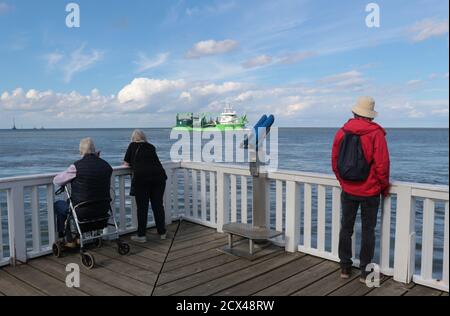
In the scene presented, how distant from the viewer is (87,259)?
355 cm

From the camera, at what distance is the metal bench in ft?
12.6

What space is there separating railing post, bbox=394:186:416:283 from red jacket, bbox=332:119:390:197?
0.53 feet

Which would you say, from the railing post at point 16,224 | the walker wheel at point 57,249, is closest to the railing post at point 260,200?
the walker wheel at point 57,249

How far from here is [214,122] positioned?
5941cm

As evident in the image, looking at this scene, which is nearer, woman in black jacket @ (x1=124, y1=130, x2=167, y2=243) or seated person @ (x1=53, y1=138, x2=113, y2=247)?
seated person @ (x1=53, y1=138, x2=113, y2=247)

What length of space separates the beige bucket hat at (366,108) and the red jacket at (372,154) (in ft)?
0.19

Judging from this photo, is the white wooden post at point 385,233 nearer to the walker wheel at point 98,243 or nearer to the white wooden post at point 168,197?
the white wooden post at point 168,197

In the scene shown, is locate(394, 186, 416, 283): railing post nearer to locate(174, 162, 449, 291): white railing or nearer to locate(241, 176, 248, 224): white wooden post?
locate(174, 162, 449, 291): white railing

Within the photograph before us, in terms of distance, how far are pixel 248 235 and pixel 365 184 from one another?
1.32 meters

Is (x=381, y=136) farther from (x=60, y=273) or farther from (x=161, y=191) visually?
(x=60, y=273)

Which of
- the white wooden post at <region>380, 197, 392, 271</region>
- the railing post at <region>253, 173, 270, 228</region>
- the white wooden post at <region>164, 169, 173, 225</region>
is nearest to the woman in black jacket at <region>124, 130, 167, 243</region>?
the white wooden post at <region>164, 169, 173, 225</region>

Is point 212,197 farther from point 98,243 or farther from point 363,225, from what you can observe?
point 363,225

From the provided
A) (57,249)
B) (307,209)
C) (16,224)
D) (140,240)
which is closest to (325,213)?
(307,209)
